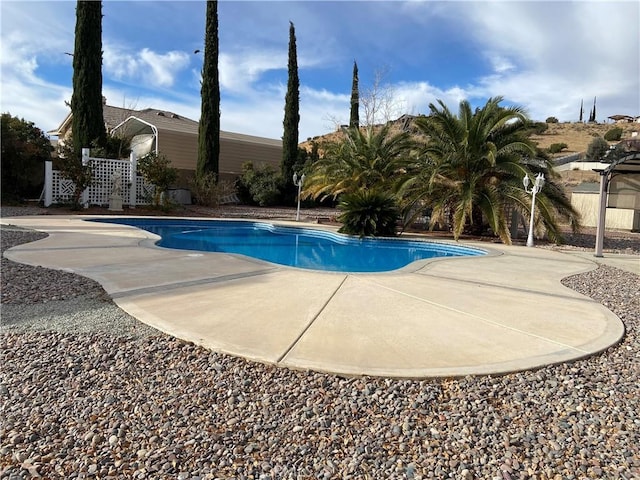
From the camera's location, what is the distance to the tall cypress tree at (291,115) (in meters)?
25.3

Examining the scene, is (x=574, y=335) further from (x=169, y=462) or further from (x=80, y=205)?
(x=80, y=205)

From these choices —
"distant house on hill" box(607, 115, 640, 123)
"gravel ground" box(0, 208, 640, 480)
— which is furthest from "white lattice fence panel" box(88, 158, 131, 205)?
"distant house on hill" box(607, 115, 640, 123)

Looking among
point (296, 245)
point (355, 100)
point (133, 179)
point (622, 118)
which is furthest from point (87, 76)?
point (622, 118)

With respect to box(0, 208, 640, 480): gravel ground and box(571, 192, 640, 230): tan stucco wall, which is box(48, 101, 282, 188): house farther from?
box(0, 208, 640, 480): gravel ground

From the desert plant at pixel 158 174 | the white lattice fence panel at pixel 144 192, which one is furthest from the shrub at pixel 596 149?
the white lattice fence panel at pixel 144 192

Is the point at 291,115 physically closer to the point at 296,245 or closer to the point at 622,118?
the point at 296,245

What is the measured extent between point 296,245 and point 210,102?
13.5 meters

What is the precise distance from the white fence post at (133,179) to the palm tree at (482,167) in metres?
12.3

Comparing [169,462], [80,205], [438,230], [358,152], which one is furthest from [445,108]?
[80,205]

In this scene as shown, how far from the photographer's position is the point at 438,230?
53.0 feet

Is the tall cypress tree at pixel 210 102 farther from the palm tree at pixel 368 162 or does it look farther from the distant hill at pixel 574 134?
the distant hill at pixel 574 134

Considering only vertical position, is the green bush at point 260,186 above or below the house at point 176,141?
below

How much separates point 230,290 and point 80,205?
1502cm

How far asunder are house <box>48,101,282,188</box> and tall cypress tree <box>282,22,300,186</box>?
264 cm
